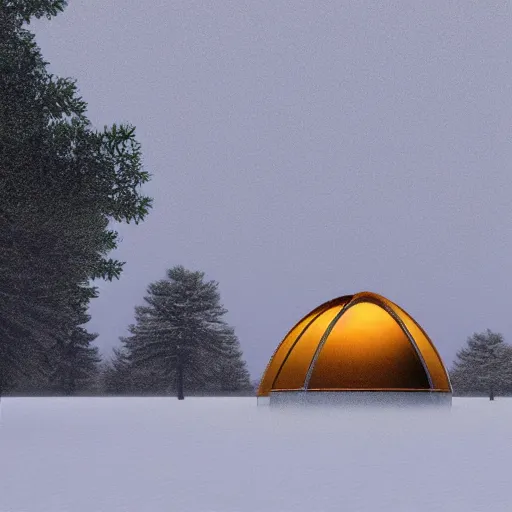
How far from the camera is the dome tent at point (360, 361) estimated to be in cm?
2697

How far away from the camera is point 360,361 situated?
2714 centimetres

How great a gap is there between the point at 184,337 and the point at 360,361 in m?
26.8

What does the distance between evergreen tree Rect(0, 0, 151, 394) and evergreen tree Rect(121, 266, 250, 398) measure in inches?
1130

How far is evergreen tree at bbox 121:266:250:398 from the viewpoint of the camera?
52469mm

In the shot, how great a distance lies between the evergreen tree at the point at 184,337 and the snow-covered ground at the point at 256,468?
31.6 m

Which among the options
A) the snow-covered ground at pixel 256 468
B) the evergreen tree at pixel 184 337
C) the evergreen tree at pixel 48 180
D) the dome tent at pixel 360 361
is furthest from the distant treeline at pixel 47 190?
the evergreen tree at pixel 184 337

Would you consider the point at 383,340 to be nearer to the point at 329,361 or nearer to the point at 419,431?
the point at 329,361

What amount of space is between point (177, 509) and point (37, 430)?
39.9 ft

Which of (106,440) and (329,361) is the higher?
(329,361)

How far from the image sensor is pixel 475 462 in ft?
41.6

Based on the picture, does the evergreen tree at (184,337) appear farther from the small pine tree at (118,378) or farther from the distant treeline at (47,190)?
the distant treeline at (47,190)

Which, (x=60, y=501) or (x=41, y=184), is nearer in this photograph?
(x=60, y=501)

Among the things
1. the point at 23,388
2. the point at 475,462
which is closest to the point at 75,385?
the point at 23,388

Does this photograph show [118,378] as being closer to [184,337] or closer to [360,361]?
[184,337]
